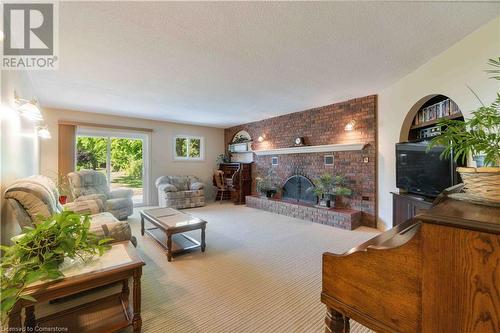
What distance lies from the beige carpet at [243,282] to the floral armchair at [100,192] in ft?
2.49

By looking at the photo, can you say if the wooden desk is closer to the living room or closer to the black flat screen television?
the living room

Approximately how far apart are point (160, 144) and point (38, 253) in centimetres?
534

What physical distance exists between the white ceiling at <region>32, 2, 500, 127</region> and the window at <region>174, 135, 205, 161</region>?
8.97 ft

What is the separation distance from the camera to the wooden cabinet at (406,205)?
104 inches

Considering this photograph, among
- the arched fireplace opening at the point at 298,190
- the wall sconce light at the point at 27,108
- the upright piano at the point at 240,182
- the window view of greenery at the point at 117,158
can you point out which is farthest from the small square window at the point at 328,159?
the window view of greenery at the point at 117,158

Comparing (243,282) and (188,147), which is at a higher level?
(188,147)

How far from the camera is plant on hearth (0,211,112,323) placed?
1.06 m

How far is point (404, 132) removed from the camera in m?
3.33

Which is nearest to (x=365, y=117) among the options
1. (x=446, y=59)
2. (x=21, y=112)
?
(x=446, y=59)

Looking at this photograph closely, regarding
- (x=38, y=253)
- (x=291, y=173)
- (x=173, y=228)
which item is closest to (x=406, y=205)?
(x=291, y=173)

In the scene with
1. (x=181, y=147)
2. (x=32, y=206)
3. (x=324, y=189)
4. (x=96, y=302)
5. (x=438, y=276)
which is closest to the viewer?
(x=438, y=276)

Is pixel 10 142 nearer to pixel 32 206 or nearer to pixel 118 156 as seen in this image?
pixel 32 206

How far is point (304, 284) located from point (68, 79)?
4.23m

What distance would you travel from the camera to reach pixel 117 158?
570 cm
